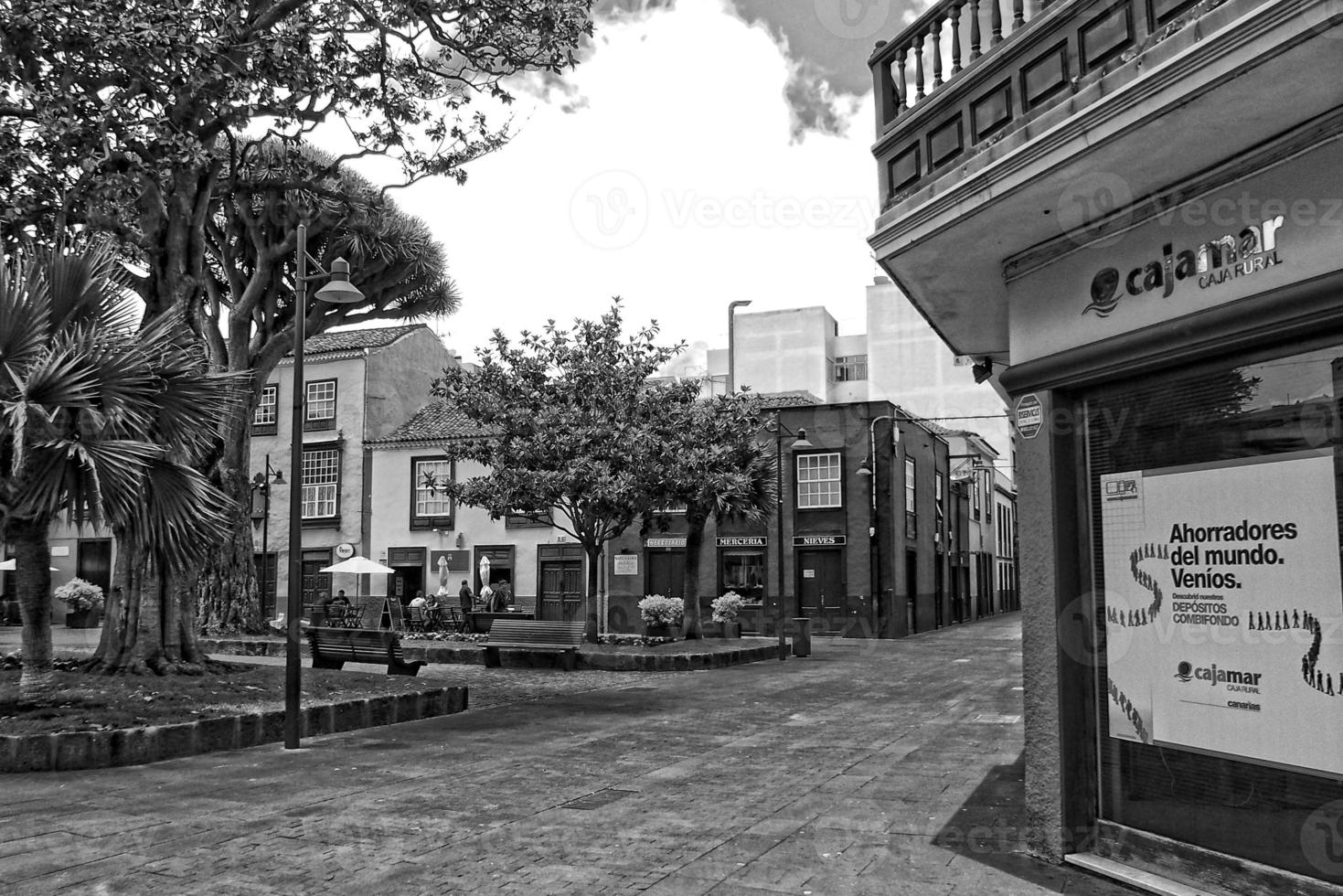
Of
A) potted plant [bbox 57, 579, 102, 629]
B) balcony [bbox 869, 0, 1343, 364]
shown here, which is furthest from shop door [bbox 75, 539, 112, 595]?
balcony [bbox 869, 0, 1343, 364]

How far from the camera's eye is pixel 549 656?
19.3 metres

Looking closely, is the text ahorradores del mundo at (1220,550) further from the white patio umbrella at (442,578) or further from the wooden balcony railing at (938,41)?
the white patio umbrella at (442,578)

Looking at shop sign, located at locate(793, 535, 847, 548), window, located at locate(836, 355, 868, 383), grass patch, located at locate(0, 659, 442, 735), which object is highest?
window, located at locate(836, 355, 868, 383)

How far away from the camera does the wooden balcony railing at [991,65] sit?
5.00 m

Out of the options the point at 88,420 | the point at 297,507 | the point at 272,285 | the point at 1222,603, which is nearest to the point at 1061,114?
the point at 1222,603

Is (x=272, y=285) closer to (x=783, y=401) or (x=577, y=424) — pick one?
(x=577, y=424)

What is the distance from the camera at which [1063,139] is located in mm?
4941

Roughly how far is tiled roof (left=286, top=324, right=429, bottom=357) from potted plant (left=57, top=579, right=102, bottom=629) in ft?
33.2

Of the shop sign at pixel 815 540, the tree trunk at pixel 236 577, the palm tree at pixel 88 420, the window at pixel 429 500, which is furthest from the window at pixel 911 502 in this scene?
the palm tree at pixel 88 420

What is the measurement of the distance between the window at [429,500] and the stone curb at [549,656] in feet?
39.4

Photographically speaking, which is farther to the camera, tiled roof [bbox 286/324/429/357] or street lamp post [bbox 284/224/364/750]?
tiled roof [bbox 286/324/429/357]

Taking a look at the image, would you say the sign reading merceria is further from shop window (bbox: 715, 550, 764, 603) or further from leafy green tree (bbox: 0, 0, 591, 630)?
shop window (bbox: 715, 550, 764, 603)

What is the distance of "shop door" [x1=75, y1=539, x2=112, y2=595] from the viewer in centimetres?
3794

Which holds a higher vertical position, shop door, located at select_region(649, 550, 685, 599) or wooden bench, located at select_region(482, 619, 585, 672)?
shop door, located at select_region(649, 550, 685, 599)
